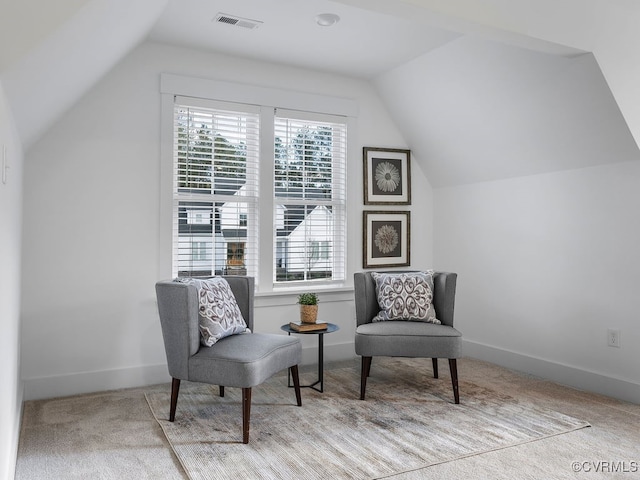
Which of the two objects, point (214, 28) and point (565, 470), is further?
point (214, 28)

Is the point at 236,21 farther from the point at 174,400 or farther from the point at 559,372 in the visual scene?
the point at 559,372

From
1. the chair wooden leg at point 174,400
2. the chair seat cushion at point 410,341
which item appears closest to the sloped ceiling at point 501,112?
the chair seat cushion at point 410,341

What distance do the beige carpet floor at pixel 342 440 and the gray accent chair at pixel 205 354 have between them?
0.93ft

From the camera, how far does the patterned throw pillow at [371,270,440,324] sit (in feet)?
11.8

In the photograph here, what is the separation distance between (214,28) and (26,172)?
151cm

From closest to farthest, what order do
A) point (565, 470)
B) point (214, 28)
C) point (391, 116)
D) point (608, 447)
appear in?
point (565, 470) → point (608, 447) → point (214, 28) → point (391, 116)

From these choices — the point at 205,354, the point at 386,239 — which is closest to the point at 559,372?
the point at 386,239

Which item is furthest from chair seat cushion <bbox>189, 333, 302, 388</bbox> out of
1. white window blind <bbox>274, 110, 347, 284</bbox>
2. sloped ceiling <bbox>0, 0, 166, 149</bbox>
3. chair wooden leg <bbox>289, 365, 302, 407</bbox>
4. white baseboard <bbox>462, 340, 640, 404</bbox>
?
white baseboard <bbox>462, 340, 640, 404</bbox>

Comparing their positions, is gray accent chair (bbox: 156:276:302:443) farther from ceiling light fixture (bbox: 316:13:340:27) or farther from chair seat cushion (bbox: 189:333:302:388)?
ceiling light fixture (bbox: 316:13:340:27)

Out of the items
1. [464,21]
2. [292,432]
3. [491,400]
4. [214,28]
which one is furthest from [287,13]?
[491,400]

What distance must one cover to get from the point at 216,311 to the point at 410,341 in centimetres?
124

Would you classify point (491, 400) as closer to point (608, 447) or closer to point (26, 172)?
point (608, 447)

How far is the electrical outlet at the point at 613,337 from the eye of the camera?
3409 millimetres

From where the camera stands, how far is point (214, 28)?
342 centimetres
